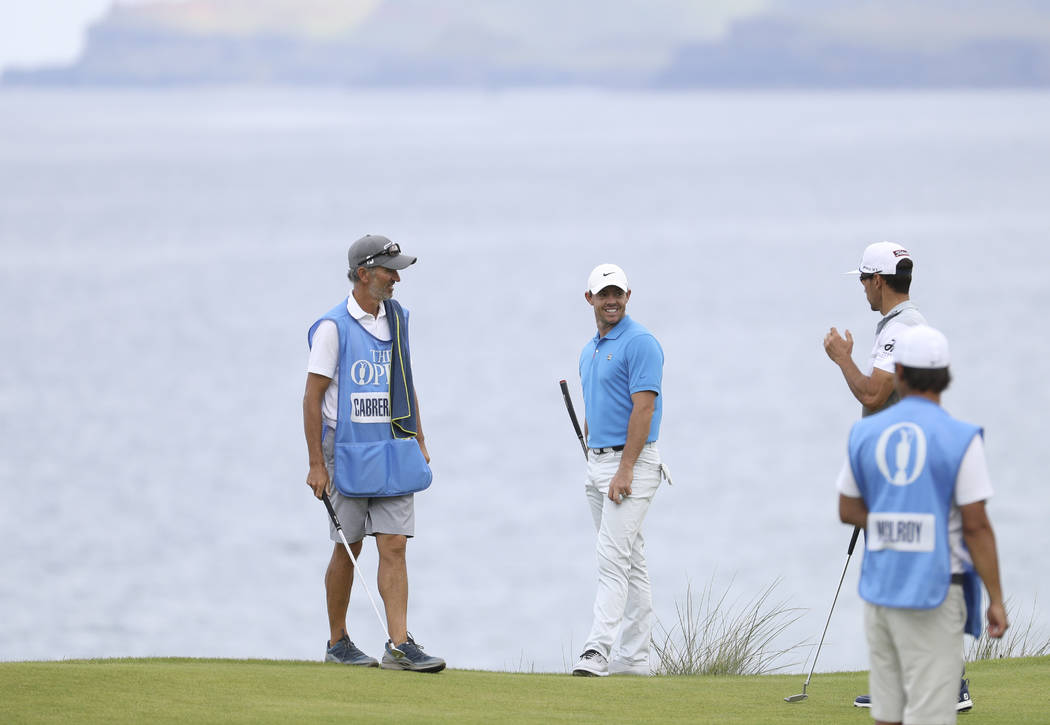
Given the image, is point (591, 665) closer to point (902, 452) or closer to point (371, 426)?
point (371, 426)

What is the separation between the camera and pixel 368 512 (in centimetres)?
803

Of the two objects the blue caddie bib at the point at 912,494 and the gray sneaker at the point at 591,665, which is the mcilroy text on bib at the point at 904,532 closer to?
the blue caddie bib at the point at 912,494

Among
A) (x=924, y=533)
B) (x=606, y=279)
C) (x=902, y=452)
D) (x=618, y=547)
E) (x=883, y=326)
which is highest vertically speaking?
(x=606, y=279)

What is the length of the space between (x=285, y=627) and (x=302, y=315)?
4012 cm

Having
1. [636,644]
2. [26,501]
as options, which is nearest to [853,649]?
[636,644]

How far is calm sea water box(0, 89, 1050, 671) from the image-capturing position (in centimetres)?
2783

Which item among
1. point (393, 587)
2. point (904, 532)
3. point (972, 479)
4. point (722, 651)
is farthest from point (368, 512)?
point (972, 479)

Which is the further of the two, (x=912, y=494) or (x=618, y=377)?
(x=618, y=377)

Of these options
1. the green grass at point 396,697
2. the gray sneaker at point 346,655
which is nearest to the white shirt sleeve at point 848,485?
the green grass at point 396,697

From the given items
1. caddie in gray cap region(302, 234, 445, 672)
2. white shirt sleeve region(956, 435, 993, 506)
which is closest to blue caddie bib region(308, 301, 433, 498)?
caddie in gray cap region(302, 234, 445, 672)

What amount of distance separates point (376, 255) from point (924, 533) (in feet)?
11.6

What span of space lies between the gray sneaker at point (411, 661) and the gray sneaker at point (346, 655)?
210 millimetres

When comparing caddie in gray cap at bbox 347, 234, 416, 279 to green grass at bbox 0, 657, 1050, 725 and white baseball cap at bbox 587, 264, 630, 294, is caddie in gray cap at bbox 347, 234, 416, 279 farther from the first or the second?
green grass at bbox 0, 657, 1050, 725

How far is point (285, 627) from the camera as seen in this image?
88.0 feet
